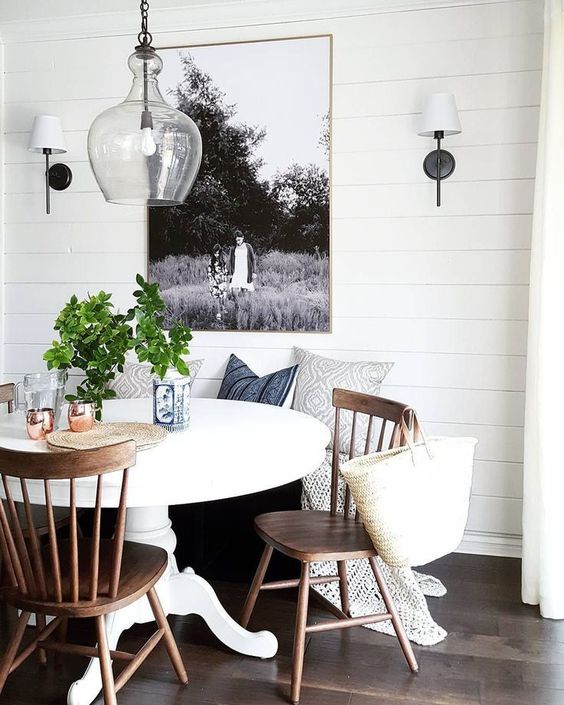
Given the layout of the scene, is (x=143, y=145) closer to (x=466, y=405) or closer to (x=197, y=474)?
(x=197, y=474)

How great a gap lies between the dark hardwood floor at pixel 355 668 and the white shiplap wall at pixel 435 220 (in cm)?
85

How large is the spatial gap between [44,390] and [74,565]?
2.02 ft

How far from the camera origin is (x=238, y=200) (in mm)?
3686

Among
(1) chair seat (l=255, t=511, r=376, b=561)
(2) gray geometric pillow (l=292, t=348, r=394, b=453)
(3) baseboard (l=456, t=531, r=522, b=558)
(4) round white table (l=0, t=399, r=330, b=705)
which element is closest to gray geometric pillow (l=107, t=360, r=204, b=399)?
(4) round white table (l=0, t=399, r=330, b=705)

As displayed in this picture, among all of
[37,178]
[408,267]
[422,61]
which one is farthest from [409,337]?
[37,178]

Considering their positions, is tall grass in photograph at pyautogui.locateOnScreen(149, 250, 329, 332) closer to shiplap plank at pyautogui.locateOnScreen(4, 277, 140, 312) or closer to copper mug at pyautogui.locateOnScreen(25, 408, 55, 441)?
shiplap plank at pyautogui.locateOnScreen(4, 277, 140, 312)

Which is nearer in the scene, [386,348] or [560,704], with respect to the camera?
[560,704]

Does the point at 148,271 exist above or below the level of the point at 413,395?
above

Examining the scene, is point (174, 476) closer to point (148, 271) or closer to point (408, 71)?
point (148, 271)

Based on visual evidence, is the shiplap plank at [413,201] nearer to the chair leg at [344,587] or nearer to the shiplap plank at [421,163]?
the shiplap plank at [421,163]

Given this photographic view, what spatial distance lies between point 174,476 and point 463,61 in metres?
2.41

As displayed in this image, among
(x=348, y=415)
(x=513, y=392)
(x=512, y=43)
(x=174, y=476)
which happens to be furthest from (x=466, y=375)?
(x=174, y=476)

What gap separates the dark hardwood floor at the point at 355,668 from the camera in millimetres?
2234

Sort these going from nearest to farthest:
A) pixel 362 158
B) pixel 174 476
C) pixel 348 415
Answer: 1. pixel 174 476
2. pixel 348 415
3. pixel 362 158
